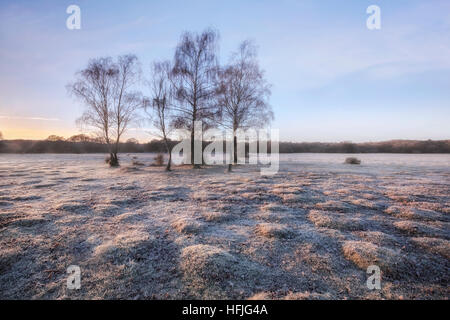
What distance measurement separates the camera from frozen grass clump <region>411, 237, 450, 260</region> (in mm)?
4143

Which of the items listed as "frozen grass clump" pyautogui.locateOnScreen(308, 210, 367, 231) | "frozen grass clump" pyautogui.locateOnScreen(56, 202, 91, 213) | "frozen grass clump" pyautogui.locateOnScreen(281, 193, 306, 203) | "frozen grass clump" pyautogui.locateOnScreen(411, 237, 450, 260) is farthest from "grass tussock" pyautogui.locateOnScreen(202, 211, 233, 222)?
"frozen grass clump" pyautogui.locateOnScreen(411, 237, 450, 260)

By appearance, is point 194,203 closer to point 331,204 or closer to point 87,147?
point 331,204

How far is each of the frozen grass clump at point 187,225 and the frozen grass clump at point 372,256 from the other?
3505 mm

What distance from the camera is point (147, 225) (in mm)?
5742

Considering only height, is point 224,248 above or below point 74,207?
below

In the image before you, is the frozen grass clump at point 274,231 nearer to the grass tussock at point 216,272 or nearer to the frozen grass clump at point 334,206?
the grass tussock at point 216,272

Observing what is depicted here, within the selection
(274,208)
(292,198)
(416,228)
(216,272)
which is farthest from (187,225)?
(416,228)

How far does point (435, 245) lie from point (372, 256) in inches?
71.8

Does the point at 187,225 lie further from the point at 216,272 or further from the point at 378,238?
the point at 378,238

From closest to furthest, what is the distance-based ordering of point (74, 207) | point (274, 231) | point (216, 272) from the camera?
point (216, 272) < point (274, 231) < point (74, 207)

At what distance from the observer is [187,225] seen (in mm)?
5598

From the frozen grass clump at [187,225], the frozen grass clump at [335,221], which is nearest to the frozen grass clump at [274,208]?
the frozen grass clump at [335,221]

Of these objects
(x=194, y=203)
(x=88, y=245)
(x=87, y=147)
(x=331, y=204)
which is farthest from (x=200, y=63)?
(x=87, y=147)

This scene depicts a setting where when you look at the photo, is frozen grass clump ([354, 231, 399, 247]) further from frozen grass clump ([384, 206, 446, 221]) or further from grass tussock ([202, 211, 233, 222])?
grass tussock ([202, 211, 233, 222])
